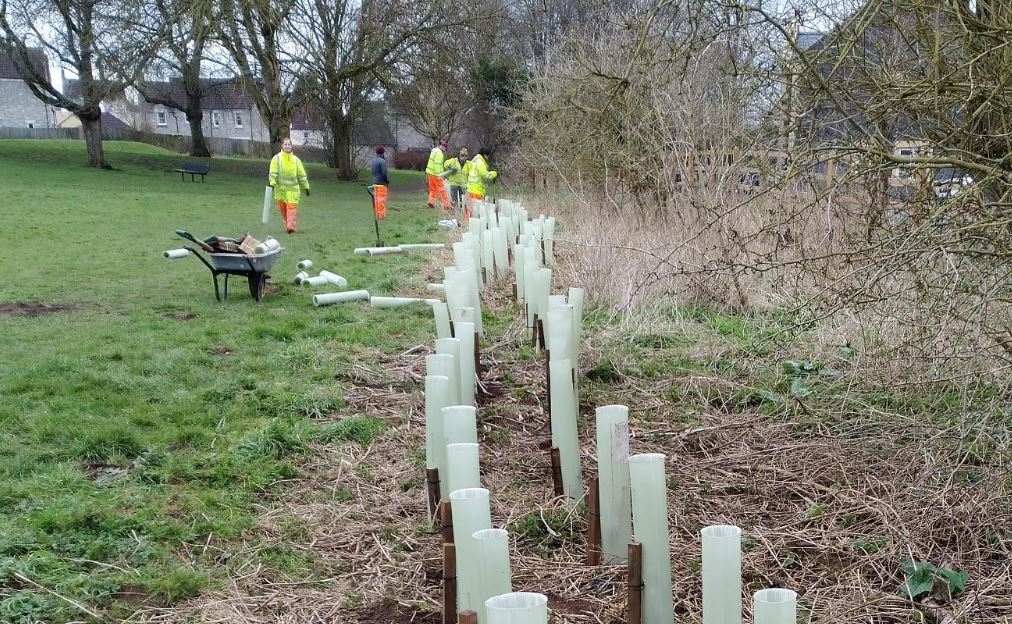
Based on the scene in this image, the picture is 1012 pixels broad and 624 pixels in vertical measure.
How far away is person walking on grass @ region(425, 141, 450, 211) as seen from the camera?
2178cm

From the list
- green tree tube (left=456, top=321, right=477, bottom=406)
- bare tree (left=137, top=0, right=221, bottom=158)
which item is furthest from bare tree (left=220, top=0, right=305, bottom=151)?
green tree tube (left=456, top=321, right=477, bottom=406)

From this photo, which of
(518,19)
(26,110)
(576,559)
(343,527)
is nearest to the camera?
(576,559)

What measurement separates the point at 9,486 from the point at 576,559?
8.11 ft

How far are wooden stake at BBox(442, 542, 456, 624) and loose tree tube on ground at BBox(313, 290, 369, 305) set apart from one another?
622cm

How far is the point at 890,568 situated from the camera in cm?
325

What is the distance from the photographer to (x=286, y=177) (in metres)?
15.1

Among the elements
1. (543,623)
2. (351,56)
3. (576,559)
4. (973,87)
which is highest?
(351,56)

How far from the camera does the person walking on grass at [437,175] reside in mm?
21781

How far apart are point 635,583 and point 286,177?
13328mm

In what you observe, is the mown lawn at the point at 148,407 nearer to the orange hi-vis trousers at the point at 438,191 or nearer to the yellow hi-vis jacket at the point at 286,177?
the yellow hi-vis jacket at the point at 286,177

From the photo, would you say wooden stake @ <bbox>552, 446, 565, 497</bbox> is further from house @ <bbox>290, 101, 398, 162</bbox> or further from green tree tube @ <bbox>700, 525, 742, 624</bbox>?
house @ <bbox>290, 101, 398, 162</bbox>

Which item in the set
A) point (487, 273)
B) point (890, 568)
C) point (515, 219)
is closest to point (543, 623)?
point (890, 568)

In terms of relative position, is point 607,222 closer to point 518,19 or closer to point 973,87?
point 973,87

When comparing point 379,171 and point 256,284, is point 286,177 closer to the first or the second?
point 379,171
